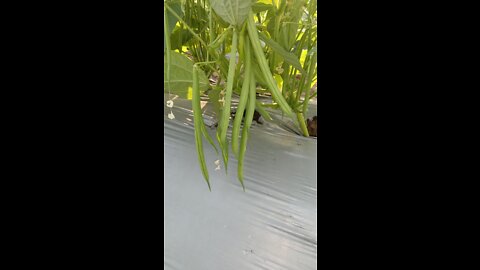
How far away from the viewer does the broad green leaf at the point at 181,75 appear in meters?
0.67

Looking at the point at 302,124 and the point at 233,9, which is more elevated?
the point at 233,9

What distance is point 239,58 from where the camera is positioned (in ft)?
2.00

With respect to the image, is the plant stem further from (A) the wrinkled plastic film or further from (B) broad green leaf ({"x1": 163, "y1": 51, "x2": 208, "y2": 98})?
(B) broad green leaf ({"x1": 163, "y1": 51, "x2": 208, "y2": 98})

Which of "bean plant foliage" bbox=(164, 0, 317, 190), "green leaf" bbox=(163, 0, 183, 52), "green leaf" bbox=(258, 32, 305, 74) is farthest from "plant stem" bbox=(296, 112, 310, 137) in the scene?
"green leaf" bbox=(163, 0, 183, 52)

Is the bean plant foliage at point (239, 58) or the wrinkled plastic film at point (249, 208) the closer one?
the bean plant foliage at point (239, 58)

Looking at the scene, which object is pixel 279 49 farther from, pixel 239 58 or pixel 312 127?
pixel 312 127

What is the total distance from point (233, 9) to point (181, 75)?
0.53ft

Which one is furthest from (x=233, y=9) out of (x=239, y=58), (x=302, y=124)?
(x=302, y=124)

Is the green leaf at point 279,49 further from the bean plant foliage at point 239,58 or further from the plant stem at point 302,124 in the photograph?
the plant stem at point 302,124

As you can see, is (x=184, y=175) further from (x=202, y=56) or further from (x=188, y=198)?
(x=202, y=56)

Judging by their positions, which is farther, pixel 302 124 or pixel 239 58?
pixel 302 124

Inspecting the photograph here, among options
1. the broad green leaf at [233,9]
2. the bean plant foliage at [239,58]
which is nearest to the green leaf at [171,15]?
the bean plant foliage at [239,58]

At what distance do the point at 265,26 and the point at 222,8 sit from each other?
17 cm

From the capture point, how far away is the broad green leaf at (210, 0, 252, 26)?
54 centimetres
